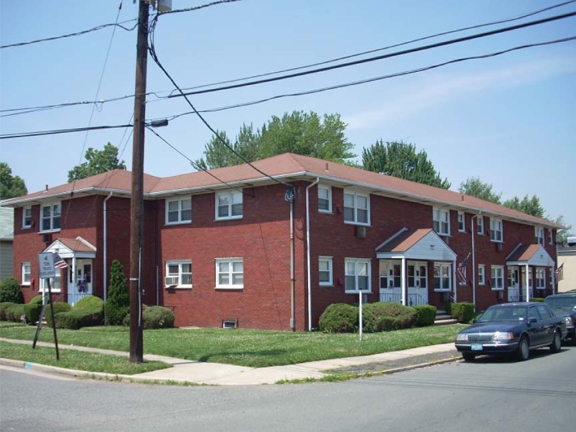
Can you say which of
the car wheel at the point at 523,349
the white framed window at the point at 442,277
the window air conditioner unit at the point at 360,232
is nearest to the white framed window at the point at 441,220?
the white framed window at the point at 442,277

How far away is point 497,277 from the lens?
131 feet

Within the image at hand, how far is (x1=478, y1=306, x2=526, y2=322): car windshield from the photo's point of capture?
1752 centimetres

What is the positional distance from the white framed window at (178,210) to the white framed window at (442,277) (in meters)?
12.7

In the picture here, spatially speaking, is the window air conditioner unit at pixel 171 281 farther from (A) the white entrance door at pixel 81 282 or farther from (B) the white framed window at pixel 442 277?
(B) the white framed window at pixel 442 277

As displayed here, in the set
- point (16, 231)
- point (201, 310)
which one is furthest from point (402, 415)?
point (16, 231)

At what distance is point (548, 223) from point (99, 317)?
33.6m

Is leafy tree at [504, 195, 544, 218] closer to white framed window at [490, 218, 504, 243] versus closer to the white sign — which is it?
white framed window at [490, 218, 504, 243]

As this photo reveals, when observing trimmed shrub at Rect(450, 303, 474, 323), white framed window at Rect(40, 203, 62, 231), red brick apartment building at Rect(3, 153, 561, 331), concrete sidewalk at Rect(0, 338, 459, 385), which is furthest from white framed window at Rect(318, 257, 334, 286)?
white framed window at Rect(40, 203, 62, 231)

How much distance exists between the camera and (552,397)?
11.1m

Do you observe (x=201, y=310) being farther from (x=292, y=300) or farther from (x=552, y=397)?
(x=552, y=397)

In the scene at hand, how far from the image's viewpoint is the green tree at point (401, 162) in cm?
6050

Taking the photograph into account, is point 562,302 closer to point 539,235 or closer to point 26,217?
point 26,217

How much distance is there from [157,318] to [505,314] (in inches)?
551

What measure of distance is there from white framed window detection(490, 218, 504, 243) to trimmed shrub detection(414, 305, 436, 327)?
Result: 1344 centimetres
